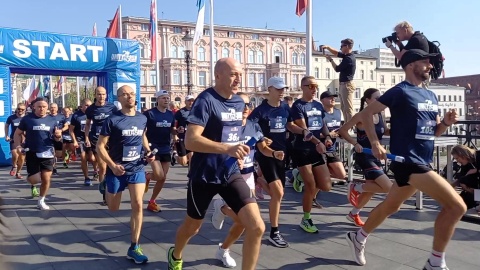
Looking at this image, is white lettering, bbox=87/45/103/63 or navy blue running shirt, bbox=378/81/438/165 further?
white lettering, bbox=87/45/103/63

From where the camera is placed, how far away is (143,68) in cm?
6097

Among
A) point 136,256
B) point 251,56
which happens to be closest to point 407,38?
point 136,256

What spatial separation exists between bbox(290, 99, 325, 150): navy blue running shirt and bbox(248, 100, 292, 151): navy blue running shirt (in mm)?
269

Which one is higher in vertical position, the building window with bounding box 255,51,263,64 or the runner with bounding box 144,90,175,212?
the building window with bounding box 255,51,263,64

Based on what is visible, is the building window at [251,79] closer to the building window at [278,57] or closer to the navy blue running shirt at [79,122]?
the building window at [278,57]

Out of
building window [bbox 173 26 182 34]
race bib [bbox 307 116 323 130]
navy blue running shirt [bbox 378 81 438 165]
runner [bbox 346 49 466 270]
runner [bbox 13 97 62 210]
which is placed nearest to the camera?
runner [bbox 346 49 466 270]

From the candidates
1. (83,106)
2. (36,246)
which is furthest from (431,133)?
(83,106)

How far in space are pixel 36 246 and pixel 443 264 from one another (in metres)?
4.63

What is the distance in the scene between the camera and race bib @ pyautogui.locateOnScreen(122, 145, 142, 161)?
5323 mm

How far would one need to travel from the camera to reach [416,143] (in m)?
4.09

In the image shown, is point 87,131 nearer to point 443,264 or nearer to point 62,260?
point 62,260

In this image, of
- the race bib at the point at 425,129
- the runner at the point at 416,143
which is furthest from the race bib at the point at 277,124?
the race bib at the point at 425,129

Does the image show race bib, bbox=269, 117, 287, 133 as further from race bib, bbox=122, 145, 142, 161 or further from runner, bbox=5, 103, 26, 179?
runner, bbox=5, 103, 26, 179

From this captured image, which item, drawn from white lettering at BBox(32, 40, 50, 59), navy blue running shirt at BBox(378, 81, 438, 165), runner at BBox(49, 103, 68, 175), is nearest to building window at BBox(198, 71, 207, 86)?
white lettering at BBox(32, 40, 50, 59)
